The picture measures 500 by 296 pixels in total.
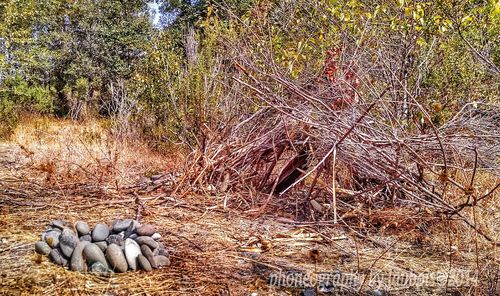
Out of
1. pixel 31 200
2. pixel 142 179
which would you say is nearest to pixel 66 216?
pixel 31 200

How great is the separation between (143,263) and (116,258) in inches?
5.7

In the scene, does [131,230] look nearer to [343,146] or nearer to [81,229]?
[81,229]

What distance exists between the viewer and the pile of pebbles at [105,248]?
2223 mm

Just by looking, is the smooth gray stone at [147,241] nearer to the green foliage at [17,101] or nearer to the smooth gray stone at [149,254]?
the smooth gray stone at [149,254]

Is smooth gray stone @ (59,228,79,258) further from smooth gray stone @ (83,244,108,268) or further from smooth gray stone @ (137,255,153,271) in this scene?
smooth gray stone @ (137,255,153,271)

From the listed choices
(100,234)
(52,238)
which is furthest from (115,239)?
(52,238)

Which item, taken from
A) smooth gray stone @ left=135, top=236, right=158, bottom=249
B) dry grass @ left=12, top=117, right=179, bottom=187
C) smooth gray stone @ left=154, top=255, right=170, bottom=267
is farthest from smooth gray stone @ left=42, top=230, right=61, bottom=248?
dry grass @ left=12, top=117, right=179, bottom=187

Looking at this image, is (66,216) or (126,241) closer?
(126,241)

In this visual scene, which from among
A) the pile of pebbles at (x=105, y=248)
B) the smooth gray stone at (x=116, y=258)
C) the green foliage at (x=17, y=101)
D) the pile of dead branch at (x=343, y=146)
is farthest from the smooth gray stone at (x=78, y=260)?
the green foliage at (x=17, y=101)

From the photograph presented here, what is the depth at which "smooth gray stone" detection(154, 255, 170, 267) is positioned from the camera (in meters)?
2.33

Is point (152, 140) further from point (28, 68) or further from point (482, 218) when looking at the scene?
point (28, 68)

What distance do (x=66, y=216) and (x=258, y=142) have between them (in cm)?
177

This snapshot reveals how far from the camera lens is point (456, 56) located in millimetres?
5207

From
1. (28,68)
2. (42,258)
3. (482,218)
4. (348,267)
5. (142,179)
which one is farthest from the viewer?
(28,68)
